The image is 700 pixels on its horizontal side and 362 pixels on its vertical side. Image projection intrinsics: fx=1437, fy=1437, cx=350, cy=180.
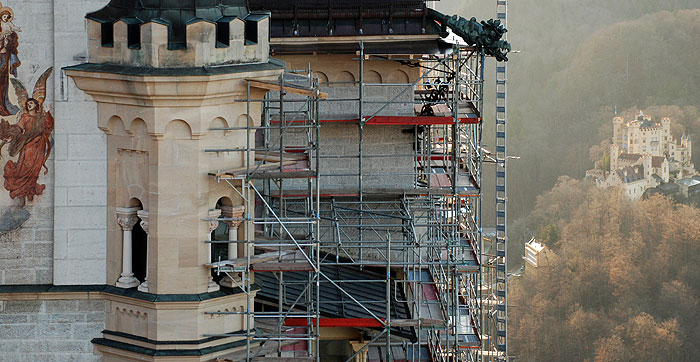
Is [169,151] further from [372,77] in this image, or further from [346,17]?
[372,77]

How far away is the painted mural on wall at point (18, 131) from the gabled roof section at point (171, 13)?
125 cm

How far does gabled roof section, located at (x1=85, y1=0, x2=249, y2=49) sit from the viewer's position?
778 inches

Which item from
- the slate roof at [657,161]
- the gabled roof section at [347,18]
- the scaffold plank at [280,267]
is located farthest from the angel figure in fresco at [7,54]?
the slate roof at [657,161]

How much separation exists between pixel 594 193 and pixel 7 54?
A: 123 m

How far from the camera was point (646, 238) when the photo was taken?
437 ft

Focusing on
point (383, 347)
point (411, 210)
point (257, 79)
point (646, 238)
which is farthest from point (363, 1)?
point (646, 238)

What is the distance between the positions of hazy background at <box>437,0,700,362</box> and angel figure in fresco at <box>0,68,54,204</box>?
94779mm

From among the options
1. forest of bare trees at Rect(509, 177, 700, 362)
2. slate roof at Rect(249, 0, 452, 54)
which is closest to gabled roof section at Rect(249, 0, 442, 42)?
slate roof at Rect(249, 0, 452, 54)

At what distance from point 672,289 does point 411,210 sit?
334 ft

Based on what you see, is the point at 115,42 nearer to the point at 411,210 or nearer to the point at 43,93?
the point at 43,93

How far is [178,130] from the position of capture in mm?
20047

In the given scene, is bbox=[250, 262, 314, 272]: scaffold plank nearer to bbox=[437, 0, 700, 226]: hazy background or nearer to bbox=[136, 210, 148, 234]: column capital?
bbox=[136, 210, 148, 234]: column capital

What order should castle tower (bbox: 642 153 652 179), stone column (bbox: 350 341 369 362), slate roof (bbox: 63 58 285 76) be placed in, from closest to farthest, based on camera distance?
slate roof (bbox: 63 58 285 76), stone column (bbox: 350 341 369 362), castle tower (bbox: 642 153 652 179)

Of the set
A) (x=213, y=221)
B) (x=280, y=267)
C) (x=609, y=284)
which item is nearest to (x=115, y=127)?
(x=213, y=221)
